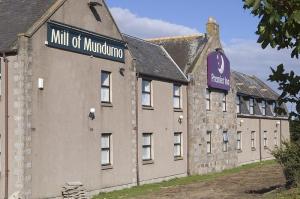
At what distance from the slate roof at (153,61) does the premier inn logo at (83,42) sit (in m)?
2.54

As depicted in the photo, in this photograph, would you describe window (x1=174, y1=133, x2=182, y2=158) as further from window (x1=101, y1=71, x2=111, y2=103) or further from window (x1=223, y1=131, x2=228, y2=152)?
window (x1=101, y1=71, x2=111, y2=103)

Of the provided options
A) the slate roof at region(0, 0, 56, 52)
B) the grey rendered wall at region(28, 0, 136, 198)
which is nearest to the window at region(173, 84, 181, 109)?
the grey rendered wall at region(28, 0, 136, 198)

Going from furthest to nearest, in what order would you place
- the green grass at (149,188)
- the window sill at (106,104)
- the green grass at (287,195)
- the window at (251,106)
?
the window at (251,106) → the window sill at (106,104) → the green grass at (149,188) → the green grass at (287,195)

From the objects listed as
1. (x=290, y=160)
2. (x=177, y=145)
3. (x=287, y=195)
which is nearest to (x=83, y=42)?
(x=290, y=160)

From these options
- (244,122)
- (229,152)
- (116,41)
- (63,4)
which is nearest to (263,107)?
(244,122)

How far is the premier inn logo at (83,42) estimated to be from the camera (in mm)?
19375

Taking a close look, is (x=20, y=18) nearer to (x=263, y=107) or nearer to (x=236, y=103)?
(x=236, y=103)

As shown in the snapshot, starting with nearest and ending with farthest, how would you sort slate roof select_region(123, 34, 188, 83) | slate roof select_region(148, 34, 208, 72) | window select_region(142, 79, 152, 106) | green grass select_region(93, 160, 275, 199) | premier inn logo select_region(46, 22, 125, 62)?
premier inn logo select_region(46, 22, 125, 62) < green grass select_region(93, 160, 275, 199) < window select_region(142, 79, 152, 106) < slate roof select_region(123, 34, 188, 83) < slate roof select_region(148, 34, 208, 72)

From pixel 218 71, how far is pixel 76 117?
54.0ft

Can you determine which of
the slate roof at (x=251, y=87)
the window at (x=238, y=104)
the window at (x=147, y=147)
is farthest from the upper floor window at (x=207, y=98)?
the slate roof at (x=251, y=87)

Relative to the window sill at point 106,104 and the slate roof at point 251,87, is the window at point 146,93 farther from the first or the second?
the slate roof at point 251,87

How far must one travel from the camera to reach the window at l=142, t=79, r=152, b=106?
2625 cm

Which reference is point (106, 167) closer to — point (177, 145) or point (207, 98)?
point (177, 145)

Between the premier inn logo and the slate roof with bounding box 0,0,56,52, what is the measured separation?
876mm
